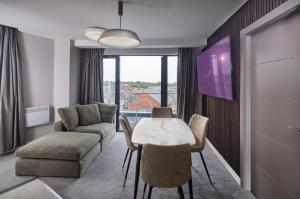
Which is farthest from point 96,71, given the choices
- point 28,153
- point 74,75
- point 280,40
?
point 280,40

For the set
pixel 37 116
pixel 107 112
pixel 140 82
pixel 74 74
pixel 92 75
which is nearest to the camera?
pixel 37 116

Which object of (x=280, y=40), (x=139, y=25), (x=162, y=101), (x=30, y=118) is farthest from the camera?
(x=162, y=101)

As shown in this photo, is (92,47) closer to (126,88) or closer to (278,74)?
(126,88)

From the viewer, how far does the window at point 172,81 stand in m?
5.00

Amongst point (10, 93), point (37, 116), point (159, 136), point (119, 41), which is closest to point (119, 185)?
point (159, 136)

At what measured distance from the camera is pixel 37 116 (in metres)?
4.11

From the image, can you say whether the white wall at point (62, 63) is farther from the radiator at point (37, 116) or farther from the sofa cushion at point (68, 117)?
the sofa cushion at point (68, 117)

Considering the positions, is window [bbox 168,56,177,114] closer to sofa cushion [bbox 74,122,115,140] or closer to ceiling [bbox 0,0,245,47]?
ceiling [bbox 0,0,245,47]

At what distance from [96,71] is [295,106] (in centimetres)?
431

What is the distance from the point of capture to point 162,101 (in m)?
5.09

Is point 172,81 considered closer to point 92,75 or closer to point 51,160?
point 92,75

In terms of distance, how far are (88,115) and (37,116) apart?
3.56 feet

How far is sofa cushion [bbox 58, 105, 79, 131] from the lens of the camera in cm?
358

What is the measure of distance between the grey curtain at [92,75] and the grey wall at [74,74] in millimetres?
139
